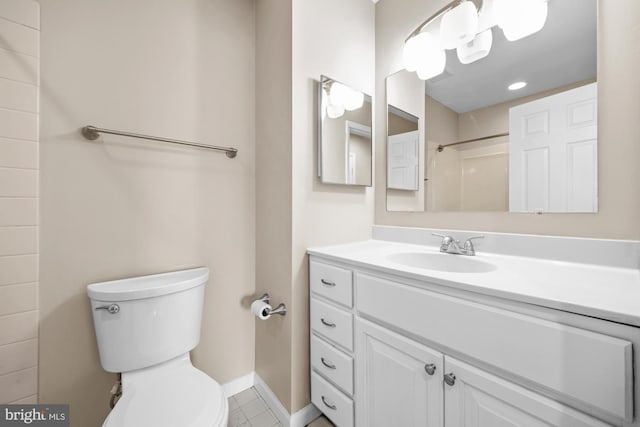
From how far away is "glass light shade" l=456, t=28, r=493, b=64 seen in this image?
1169 millimetres

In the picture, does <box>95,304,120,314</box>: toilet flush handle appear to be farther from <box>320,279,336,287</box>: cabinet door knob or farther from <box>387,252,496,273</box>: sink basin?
<box>387,252,496,273</box>: sink basin

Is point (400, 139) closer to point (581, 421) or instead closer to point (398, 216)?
point (398, 216)

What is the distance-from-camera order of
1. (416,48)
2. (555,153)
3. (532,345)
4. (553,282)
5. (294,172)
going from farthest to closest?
(416,48), (294,172), (555,153), (553,282), (532,345)

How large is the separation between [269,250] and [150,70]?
1080mm

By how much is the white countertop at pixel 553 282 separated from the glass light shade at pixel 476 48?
947mm

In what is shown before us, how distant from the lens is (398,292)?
0.90 m

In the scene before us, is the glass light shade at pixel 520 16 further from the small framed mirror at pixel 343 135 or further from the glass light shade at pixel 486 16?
the small framed mirror at pixel 343 135

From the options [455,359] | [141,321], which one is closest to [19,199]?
[141,321]

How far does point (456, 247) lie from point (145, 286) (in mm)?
1444

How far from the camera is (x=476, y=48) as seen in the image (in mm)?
1198

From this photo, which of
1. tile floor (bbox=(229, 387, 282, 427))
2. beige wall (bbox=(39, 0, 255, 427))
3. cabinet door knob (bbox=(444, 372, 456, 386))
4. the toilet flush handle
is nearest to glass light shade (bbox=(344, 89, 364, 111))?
beige wall (bbox=(39, 0, 255, 427))

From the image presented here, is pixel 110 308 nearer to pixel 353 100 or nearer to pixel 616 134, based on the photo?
pixel 353 100

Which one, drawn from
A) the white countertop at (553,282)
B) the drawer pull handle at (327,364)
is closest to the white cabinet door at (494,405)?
the white countertop at (553,282)

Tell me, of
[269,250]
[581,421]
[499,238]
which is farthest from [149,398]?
[499,238]
